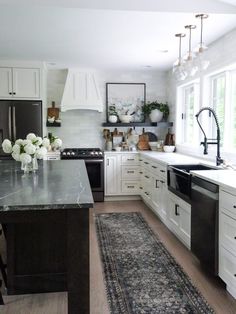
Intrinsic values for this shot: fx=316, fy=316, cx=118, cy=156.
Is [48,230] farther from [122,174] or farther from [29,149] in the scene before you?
[122,174]

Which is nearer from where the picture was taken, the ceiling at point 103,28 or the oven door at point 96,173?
the ceiling at point 103,28

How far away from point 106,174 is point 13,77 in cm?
233

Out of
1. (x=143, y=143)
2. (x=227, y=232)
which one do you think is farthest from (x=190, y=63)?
(x=143, y=143)

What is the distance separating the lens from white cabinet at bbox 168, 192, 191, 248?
3334 millimetres

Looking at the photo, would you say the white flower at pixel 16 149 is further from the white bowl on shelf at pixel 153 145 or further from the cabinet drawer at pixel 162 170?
the white bowl on shelf at pixel 153 145

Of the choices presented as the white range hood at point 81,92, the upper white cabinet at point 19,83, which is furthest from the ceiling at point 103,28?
the white range hood at point 81,92

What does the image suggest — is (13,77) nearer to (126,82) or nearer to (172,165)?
(126,82)

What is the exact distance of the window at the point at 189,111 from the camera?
199 inches

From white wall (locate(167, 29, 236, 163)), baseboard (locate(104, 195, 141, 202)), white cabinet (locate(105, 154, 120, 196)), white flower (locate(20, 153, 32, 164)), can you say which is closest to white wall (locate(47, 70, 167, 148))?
white cabinet (locate(105, 154, 120, 196))

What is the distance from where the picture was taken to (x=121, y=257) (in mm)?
3244

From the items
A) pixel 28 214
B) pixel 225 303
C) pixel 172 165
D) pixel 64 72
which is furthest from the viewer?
pixel 64 72

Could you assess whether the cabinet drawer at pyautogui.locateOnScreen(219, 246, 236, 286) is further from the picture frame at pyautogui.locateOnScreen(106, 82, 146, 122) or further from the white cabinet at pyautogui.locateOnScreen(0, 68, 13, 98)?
the white cabinet at pyautogui.locateOnScreen(0, 68, 13, 98)

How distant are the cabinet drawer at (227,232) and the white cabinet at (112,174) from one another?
3347 mm

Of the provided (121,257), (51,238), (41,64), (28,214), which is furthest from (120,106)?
(28,214)
